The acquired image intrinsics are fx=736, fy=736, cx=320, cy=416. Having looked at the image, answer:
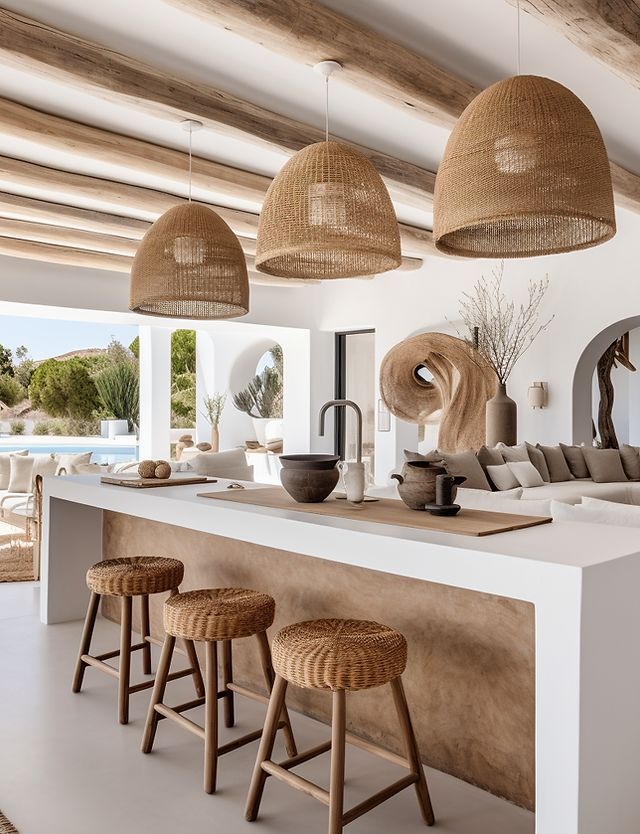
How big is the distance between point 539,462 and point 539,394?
1059mm

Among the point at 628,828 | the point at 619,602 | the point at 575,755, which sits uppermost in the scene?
the point at 619,602

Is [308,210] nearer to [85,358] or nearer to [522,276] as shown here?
[522,276]

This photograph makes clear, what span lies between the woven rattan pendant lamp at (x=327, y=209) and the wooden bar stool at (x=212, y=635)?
48.1 inches

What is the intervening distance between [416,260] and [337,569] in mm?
6643

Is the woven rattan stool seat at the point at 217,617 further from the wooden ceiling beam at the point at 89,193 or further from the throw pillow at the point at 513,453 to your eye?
the throw pillow at the point at 513,453

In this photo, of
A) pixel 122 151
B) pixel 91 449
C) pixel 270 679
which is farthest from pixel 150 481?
pixel 91 449

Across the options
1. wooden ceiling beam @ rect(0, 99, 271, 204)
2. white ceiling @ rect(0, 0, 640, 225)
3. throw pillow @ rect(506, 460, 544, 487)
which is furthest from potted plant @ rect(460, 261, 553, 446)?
wooden ceiling beam @ rect(0, 99, 271, 204)

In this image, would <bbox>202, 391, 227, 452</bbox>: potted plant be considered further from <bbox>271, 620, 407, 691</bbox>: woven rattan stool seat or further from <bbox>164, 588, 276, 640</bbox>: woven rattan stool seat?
<bbox>271, 620, 407, 691</bbox>: woven rattan stool seat

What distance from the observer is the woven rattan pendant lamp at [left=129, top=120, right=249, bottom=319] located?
11.2 feet

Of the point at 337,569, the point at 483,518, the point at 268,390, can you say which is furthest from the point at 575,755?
the point at 268,390

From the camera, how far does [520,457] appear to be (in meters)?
7.09

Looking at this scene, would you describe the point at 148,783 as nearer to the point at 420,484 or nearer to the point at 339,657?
the point at 339,657

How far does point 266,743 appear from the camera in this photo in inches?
86.4

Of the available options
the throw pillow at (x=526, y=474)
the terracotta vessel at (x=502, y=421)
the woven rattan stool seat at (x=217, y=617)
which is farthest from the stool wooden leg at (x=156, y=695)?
the terracotta vessel at (x=502, y=421)
